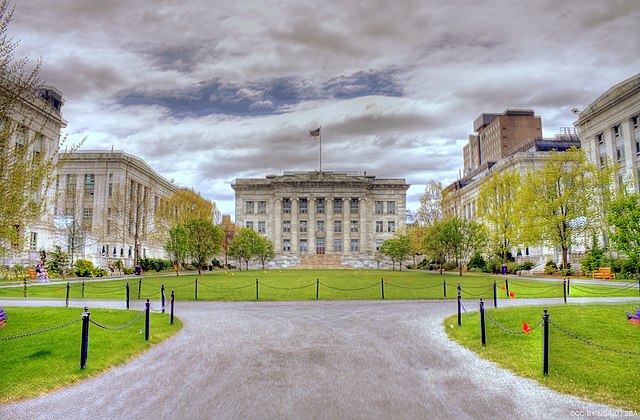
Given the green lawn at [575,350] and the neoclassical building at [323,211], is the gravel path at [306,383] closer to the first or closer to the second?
the green lawn at [575,350]

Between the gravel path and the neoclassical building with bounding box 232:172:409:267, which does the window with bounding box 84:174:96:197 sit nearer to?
the neoclassical building with bounding box 232:172:409:267

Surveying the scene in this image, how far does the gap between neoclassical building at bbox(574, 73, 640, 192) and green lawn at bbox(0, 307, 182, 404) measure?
45.4 m

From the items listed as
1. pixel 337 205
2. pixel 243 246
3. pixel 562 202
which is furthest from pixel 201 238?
pixel 337 205

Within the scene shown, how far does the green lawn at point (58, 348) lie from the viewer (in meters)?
9.01

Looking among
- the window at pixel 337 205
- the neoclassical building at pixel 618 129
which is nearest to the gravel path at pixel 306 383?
the neoclassical building at pixel 618 129

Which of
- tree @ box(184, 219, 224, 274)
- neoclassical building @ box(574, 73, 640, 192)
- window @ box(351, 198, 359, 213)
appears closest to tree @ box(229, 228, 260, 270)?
tree @ box(184, 219, 224, 274)

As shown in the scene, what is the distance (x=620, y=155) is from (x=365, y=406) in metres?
53.0

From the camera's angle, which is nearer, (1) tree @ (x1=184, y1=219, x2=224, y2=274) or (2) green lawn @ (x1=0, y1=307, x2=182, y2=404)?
(2) green lawn @ (x1=0, y1=307, x2=182, y2=404)

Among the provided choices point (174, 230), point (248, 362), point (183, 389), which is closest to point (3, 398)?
point (183, 389)

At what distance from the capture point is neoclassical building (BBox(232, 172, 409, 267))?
317 feet

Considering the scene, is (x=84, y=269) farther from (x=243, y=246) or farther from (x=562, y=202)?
(x=562, y=202)

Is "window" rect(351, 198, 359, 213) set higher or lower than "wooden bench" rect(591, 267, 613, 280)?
higher

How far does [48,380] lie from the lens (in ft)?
29.8

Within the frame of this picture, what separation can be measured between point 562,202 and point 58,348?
46731mm
